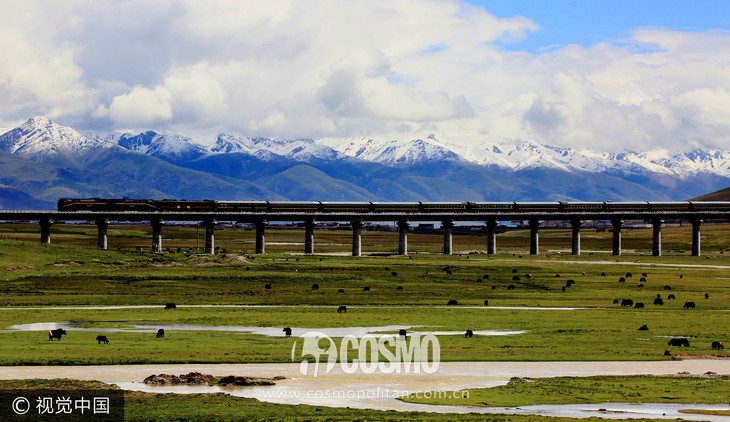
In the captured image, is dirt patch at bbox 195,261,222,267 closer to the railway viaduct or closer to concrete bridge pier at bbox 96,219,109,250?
the railway viaduct

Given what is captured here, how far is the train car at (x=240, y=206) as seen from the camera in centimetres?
15325

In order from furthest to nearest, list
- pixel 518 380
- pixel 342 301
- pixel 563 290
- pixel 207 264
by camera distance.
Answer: pixel 207 264
pixel 563 290
pixel 342 301
pixel 518 380

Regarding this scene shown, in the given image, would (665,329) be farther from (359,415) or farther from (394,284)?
(394,284)

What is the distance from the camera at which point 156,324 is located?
5966cm

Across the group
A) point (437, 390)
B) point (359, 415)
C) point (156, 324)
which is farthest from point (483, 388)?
point (156, 324)

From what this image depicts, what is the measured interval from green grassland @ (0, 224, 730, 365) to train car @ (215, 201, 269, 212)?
16.6 m

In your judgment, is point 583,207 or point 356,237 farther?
point 583,207

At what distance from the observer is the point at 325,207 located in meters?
157

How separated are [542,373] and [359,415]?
1338cm

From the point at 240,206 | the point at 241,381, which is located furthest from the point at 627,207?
the point at 241,381

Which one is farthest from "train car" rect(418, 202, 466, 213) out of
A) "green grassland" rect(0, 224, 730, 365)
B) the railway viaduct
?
"green grassland" rect(0, 224, 730, 365)

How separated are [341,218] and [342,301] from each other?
74.4m

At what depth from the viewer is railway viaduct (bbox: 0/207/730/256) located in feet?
481

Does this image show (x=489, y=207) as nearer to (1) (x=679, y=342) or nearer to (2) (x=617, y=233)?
(2) (x=617, y=233)
